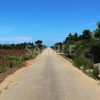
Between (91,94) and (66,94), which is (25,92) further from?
(91,94)

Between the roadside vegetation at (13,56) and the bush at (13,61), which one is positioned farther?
the bush at (13,61)

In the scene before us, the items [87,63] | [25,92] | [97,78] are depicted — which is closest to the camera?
[25,92]

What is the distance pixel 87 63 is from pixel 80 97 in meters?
15.2

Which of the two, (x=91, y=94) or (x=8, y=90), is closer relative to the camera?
(x=91, y=94)

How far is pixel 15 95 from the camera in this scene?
14695mm

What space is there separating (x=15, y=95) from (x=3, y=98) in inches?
33.9

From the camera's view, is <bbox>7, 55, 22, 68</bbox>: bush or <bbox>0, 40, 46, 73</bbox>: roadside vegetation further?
<bbox>7, 55, 22, 68</bbox>: bush

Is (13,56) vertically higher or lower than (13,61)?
higher

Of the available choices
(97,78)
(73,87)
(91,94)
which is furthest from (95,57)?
(91,94)

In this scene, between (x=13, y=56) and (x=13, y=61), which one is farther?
(x=13, y=56)

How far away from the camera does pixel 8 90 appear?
16469mm

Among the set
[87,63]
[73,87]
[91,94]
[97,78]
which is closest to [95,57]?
[87,63]

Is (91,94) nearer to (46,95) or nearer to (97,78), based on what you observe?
(46,95)

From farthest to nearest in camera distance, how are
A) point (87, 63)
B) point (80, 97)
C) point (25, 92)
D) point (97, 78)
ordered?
point (87, 63), point (97, 78), point (25, 92), point (80, 97)
